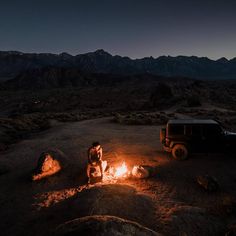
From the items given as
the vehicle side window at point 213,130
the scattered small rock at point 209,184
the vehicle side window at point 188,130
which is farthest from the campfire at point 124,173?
the vehicle side window at point 213,130

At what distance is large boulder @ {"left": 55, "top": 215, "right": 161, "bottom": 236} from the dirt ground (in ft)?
4.82

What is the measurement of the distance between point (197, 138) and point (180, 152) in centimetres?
123

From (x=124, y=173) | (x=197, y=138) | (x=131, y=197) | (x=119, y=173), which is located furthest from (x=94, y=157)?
(x=197, y=138)

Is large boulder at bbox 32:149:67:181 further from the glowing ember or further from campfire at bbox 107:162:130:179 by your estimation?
the glowing ember

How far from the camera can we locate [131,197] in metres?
7.50

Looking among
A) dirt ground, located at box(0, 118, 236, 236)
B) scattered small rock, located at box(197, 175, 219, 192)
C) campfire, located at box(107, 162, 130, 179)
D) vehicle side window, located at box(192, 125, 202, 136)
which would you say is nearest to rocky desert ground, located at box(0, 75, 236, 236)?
dirt ground, located at box(0, 118, 236, 236)

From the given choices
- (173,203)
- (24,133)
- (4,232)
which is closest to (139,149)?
(173,203)

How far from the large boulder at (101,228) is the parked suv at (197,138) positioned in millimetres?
7263

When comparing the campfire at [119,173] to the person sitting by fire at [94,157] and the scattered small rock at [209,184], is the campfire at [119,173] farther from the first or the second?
the scattered small rock at [209,184]

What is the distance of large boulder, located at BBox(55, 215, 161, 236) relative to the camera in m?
4.52

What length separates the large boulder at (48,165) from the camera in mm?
10359

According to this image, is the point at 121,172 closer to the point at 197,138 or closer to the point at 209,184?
the point at 209,184

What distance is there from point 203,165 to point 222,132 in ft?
6.79

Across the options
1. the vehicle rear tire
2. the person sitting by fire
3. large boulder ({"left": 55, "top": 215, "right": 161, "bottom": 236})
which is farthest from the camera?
the vehicle rear tire
